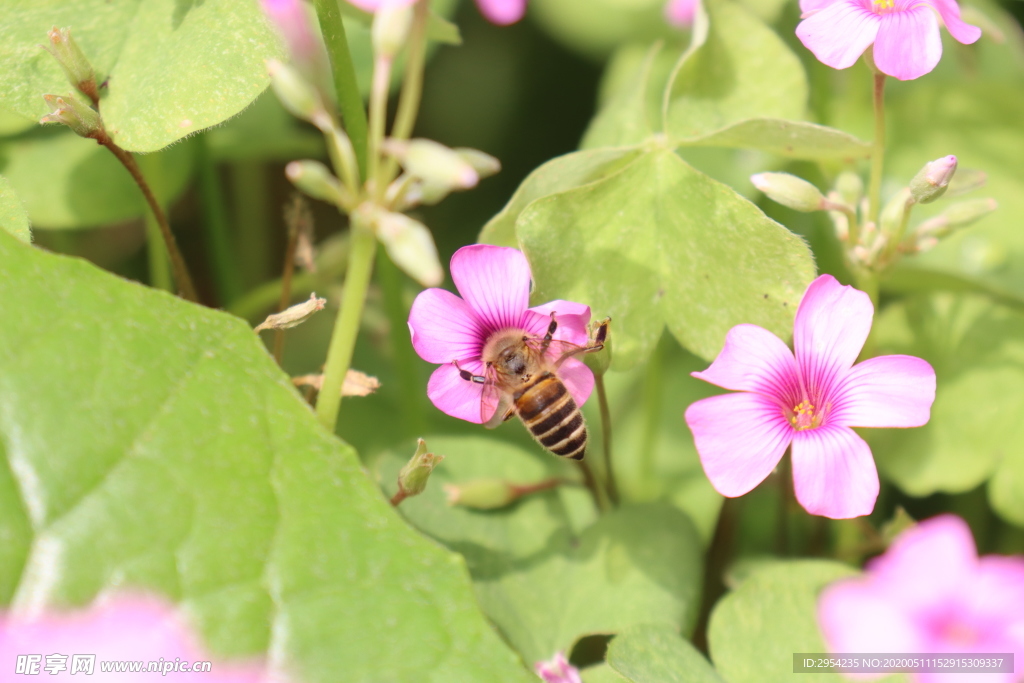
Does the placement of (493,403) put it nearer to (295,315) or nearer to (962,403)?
(295,315)

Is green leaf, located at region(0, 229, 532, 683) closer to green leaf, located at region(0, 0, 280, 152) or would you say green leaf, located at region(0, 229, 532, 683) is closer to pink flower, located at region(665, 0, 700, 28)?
green leaf, located at region(0, 0, 280, 152)


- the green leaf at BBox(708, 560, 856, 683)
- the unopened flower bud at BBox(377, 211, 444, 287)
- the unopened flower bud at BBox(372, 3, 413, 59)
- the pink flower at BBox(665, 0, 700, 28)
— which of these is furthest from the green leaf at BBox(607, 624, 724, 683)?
the pink flower at BBox(665, 0, 700, 28)

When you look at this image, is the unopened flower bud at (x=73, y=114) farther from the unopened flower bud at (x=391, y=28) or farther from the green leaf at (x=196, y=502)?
the unopened flower bud at (x=391, y=28)

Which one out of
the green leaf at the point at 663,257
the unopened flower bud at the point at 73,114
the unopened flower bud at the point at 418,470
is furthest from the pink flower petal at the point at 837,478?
the unopened flower bud at the point at 73,114

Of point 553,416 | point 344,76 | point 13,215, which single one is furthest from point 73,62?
point 553,416

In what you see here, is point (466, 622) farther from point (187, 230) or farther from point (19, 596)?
point (187, 230)
